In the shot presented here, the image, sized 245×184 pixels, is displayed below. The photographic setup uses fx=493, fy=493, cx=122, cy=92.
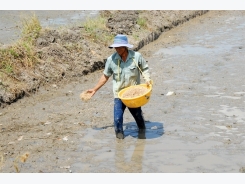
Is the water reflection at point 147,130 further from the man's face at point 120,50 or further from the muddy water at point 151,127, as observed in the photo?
the man's face at point 120,50

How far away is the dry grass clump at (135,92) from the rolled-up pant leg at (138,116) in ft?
1.11

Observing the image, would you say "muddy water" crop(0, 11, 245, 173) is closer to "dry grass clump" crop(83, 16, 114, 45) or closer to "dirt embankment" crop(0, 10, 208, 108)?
"dirt embankment" crop(0, 10, 208, 108)

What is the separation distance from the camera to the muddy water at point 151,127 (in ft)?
19.1

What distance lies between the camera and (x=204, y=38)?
13.7 metres

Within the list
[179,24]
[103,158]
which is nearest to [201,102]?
[103,158]

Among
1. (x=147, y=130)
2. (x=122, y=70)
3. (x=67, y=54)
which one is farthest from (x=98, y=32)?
(x=122, y=70)

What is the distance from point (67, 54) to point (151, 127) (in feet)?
12.3

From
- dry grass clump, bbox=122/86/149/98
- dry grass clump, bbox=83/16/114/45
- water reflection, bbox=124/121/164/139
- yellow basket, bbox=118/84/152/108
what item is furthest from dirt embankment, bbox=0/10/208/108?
yellow basket, bbox=118/84/152/108

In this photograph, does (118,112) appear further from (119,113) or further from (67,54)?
(67,54)

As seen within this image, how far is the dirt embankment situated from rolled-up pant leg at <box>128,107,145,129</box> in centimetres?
254

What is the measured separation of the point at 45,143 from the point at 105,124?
110cm

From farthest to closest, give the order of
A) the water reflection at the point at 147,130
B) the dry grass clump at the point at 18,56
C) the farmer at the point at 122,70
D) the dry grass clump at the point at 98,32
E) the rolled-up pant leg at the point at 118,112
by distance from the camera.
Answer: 1. the dry grass clump at the point at 98,32
2. the dry grass clump at the point at 18,56
3. the water reflection at the point at 147,130
4. the rolled-up pant leg at the point at 118,112
5. the farmer at the point at 122,70

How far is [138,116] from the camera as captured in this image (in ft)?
22.0

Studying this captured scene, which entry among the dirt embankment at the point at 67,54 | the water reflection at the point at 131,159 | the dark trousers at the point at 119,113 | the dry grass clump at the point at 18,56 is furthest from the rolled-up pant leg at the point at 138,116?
the dry grass clump at the point at 18,56
